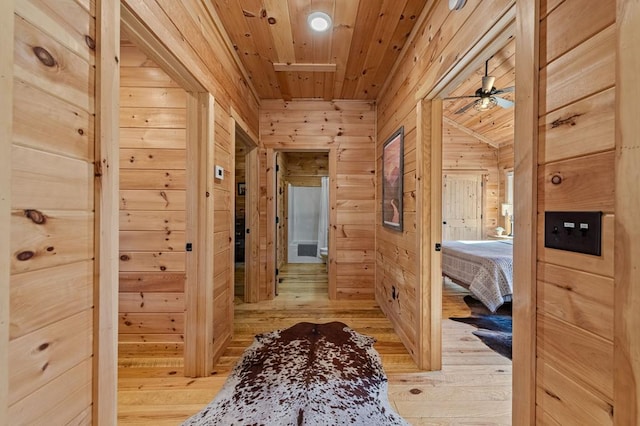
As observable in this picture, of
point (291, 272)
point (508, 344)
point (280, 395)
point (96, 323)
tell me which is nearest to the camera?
point (96, 323)

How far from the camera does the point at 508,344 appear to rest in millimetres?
2318

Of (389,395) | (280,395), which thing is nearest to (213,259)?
(280,395)

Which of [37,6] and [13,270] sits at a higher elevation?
[37,6]

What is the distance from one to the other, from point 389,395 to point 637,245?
154cm

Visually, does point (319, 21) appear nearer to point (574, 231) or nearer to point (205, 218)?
point (205, 218)

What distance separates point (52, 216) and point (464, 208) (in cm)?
663

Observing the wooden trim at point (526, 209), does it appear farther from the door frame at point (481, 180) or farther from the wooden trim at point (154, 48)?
the door frame at point (481, 180)

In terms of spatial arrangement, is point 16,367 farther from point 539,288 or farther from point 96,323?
point 539,288

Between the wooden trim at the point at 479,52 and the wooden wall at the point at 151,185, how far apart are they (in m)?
1.90

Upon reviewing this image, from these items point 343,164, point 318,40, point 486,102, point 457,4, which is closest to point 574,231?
point 457,4

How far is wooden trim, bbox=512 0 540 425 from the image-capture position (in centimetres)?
93

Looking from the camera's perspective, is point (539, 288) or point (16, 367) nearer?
point (16, 367)

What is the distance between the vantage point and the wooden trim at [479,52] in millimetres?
1118

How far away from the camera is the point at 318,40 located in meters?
2.21
